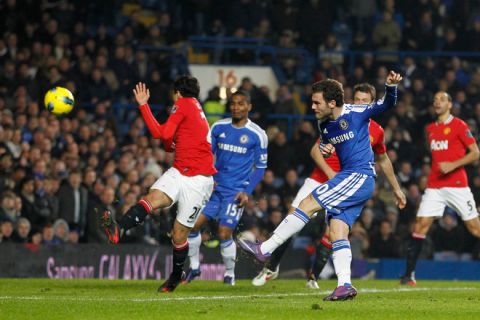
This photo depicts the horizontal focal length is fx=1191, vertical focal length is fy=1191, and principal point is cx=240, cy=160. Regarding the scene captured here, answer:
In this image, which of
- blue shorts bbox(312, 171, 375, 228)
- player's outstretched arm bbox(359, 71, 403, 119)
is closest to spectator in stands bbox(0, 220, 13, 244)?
blue shorts bbox(312, 171, 375, 228)

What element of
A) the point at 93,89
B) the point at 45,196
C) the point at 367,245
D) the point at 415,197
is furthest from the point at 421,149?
the point at 45,196

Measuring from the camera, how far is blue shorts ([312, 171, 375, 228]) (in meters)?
11.9

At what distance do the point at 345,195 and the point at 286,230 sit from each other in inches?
28.3

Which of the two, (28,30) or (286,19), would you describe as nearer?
(28,30)

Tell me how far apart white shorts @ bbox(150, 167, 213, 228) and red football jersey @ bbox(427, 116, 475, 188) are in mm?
4797

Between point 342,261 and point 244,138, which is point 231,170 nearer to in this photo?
point 244,138

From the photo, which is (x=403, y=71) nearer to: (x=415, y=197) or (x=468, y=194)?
(x=415, y=197)

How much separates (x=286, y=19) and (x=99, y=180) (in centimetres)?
935

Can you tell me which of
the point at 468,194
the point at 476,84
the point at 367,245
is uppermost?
the point at 476,84

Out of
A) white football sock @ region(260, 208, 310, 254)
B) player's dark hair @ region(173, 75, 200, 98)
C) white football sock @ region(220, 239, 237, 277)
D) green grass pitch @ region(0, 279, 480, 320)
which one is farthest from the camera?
white football sock @ region(220, 239, 237, 277)

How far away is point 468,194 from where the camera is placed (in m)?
16.6

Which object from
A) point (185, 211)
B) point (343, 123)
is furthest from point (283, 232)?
point (185, 211)

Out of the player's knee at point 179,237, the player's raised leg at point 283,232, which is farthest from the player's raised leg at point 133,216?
the player's raised leg at point 283,232

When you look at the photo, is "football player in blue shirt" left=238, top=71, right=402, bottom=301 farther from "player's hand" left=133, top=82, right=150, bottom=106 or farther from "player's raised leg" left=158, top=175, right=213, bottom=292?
"player's hand" left=133, top=82, right=150, bottom=106
